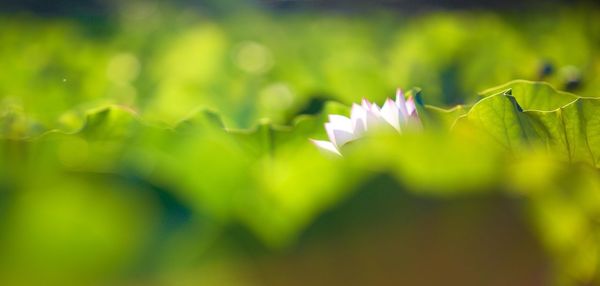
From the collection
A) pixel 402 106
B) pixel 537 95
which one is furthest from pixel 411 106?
pixel 537 95

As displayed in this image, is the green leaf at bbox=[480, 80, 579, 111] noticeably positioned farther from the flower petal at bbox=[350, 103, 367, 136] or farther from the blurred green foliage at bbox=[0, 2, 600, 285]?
the flower petal at bbox=[350, 103, 367, 136]

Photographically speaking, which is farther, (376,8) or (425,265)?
(376,8)

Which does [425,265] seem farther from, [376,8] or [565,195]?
[376,8]

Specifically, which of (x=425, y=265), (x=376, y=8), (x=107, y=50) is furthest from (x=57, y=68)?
(x=425, y=265)

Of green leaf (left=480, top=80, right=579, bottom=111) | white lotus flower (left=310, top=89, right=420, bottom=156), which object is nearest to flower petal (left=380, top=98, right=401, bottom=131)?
white lotus flower (left=310, top=89, right=420, bottom=156)

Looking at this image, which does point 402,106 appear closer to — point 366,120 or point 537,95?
point 366,120

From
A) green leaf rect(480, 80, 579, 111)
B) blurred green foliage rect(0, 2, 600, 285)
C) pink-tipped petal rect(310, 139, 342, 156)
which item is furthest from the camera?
green leaf rect(480, 80, 579, 111)
